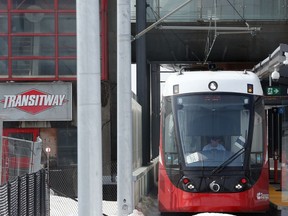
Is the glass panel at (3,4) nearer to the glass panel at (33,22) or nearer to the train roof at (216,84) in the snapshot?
the glass panel at (33,22)

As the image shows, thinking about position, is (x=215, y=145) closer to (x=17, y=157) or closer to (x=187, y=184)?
(x=187, y=184)

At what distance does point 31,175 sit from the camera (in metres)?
10.3

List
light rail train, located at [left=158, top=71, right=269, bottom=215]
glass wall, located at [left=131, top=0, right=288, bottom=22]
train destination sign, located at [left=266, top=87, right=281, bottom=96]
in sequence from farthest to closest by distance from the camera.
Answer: glass wall, located at [left=131, top=0, right=288, bottom=22]
train destination sign, located at [left=266, top=87, right=281, bottom=96]
light rail train, located at [left=158, top=71, right=269, bottom=215]

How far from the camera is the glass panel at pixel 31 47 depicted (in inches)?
938

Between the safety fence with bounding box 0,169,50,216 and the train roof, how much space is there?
133 inches

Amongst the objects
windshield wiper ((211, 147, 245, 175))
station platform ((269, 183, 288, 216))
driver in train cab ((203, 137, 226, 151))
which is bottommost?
station platform ((269, 183, 288, 216))

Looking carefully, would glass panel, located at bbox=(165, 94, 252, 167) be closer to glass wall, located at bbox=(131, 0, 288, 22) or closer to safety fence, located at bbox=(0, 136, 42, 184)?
safety fence, located at bbox=(0, 136, 42, 184)

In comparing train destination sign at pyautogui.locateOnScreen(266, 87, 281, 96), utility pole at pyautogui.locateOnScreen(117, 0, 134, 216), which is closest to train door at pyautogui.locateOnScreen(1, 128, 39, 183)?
utility pole at pyautogui.locateOnScreen(117, 0, 134, 216)

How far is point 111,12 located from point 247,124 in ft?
44.7

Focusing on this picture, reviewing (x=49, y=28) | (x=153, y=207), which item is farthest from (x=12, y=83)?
(x=153, y=207)

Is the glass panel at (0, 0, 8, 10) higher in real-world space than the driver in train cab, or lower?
higher

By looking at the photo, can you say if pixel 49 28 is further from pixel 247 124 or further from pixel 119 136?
pixel 247 124

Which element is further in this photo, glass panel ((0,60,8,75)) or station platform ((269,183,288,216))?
glass panel ((0,60,8,75))

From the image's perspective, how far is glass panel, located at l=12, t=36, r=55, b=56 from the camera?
2383cm
